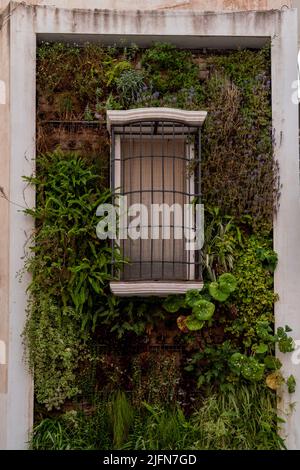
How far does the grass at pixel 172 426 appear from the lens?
8289 mm

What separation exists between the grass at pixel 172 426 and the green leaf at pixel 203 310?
0.86m

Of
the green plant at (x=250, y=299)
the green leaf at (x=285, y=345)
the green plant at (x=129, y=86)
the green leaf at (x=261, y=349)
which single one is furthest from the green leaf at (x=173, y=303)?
the green plant at (x=129, y=86)

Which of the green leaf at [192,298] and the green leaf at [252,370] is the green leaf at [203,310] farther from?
the green leaf at [252,370]

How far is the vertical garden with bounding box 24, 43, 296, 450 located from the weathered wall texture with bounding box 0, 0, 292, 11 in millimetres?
558

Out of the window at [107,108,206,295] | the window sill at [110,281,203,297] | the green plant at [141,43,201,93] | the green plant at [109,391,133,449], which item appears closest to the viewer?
the window sill at [110,281,203,297]

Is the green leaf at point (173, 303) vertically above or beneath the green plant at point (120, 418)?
above

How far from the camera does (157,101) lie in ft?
29.2

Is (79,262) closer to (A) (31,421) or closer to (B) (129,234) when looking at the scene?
(B) (129,234)

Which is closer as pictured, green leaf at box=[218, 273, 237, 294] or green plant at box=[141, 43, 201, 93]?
green leaf at box=[218, 273, 237, 294]

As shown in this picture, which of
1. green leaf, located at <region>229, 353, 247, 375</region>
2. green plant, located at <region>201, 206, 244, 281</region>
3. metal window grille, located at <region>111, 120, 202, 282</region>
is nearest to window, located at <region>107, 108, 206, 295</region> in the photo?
metal window grille, located at <region>111, 120, 202, 282</region>

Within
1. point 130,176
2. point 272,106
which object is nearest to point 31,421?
point 130,176

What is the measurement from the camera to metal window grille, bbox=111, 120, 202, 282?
8.76 m

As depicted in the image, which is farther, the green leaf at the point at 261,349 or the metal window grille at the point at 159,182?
the metal window grille at the point at 159,182

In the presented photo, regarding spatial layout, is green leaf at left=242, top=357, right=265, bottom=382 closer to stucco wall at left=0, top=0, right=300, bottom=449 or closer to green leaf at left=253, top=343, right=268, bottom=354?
green leaf at left=253, top=343, right=268, bottom=354
